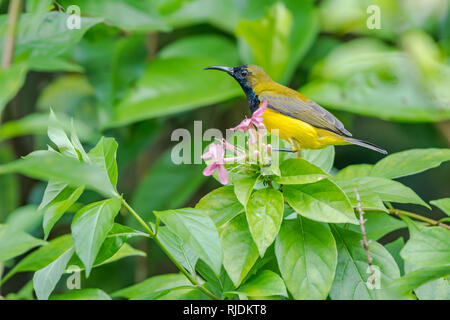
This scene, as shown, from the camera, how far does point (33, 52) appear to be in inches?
44.9

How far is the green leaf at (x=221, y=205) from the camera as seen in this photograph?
1.04 metres

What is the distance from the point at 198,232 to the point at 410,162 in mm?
551

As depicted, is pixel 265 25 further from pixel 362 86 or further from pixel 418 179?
pixel 418 179

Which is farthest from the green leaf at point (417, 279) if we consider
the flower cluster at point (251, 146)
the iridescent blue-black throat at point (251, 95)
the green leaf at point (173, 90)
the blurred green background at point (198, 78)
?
the green leaf at point (173, 90)

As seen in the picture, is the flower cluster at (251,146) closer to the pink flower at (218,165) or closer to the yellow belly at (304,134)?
the pink flower at (218,165)

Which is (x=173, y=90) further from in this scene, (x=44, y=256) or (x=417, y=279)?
(x=417, y=279)

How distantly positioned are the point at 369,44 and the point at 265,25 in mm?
842

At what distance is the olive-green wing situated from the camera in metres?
1.61

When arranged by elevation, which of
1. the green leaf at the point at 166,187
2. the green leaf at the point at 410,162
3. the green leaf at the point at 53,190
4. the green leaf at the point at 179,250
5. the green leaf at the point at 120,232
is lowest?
the green leaf at the point at 179,250

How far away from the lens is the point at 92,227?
0.90 m

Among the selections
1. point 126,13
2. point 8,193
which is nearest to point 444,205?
point 126,13

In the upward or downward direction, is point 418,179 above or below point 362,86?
below

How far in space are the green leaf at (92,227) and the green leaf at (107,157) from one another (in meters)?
0.08
